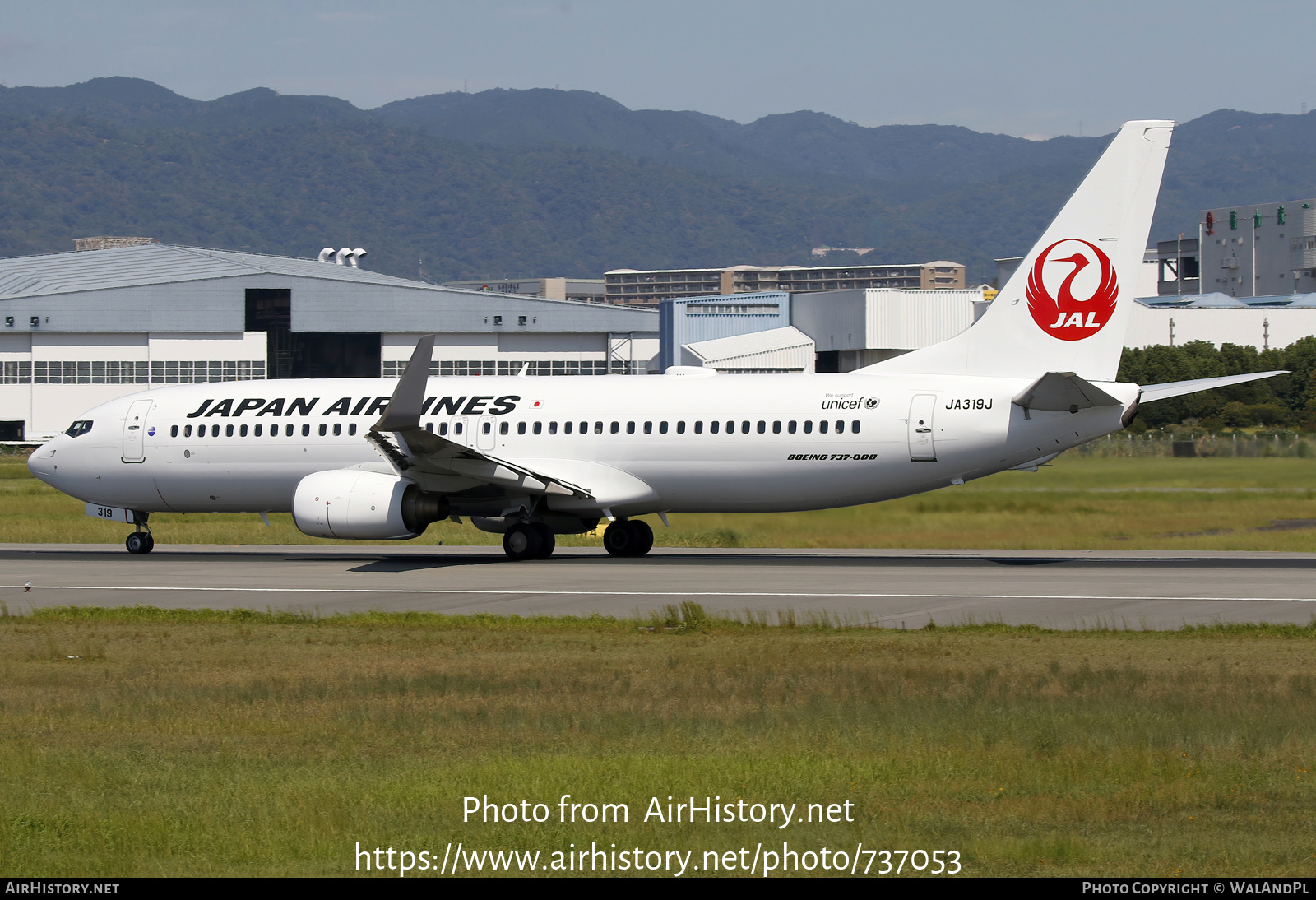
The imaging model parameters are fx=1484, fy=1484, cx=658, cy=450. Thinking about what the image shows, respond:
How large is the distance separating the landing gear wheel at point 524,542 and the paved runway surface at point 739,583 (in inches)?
15.2

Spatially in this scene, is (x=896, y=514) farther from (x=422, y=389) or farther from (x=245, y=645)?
(x=245, y=645)

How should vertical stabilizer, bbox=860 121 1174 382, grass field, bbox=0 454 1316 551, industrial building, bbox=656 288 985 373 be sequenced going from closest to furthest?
1. vertical stabilizer, bbox=860 121 1174 382
2. grass field, bbox=0 454 1316 551
3. industrial building, bbox=656 288 985 373

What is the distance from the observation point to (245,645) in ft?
61.5

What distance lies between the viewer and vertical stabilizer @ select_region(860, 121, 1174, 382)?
28.5 m

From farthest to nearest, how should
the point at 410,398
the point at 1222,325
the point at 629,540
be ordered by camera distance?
the point at 1222,325 → the point at 629,540 → the point at 410,398

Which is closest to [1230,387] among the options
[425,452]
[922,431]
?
[922,431]

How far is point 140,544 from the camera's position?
34.8 meters

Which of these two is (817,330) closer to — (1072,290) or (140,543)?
(140,543)

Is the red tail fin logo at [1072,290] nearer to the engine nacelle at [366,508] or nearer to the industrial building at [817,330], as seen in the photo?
the engine nacelle at [366,508]

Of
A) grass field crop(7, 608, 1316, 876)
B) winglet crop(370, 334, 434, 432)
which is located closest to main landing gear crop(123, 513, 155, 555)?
winglet crop(370, 334, 434, 432)

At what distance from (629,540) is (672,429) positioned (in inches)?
117

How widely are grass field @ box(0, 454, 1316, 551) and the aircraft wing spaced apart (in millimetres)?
5263

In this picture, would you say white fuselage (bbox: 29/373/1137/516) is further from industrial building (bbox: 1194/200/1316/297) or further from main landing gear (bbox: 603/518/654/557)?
industrial building (bbox: 1194/200/1316/297)

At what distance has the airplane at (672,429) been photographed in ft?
94.0
